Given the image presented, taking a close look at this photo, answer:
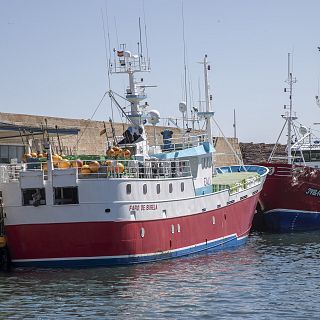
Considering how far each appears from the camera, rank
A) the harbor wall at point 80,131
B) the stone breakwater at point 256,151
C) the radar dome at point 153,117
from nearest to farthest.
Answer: the radar dome at point 153,117, the harbor wall at point 80,131, the stone breakwater at point 256,151

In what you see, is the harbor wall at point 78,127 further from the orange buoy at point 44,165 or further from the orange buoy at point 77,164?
the orange buoy at point 77,164

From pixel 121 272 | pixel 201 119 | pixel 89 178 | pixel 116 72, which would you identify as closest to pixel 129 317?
pixel 121 272

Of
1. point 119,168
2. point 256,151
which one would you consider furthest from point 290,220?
point 256,151

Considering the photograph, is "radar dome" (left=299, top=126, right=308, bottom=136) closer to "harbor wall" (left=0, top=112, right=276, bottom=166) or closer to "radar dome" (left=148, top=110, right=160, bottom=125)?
"harbor wall" (left=0, top=112, right=276, bottom=166)

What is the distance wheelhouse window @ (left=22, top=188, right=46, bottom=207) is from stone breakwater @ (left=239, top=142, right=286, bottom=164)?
190ft

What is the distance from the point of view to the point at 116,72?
113 feet

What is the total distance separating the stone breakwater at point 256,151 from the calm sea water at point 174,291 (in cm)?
5406

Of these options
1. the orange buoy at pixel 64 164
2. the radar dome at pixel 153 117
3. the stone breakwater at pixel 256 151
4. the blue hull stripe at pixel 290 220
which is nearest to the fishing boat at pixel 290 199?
the blue hull stripe at pixel 290 220

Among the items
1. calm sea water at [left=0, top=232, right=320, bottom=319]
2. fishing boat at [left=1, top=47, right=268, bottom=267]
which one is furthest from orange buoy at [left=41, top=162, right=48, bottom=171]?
calm sea water at [left=0, top=232, right=320, bottom=319]

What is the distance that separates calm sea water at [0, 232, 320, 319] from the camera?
69.5 feet

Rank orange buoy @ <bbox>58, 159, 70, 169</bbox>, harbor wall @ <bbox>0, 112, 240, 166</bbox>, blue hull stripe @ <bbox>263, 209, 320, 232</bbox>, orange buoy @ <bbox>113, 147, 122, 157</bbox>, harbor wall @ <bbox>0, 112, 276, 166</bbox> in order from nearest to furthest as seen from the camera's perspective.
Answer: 1. orange buoy @ <bbox>58, 159, 70, 169</bbox>
2. orange buoy @ <bbox>113, 147, 122, 157</bbox>
3. blue hull stripe @ <bbox>263, 209, 320, 232</bbox>
4. harbor wall @ <bbox>0, 112, 276, 166</bbox>
5. harbor wall @ <bbox>0, 112, 240, 166</bbox>

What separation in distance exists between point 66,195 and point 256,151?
62012 mm

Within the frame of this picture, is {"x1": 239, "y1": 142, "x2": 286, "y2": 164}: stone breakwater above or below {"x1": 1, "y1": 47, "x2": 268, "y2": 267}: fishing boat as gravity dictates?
above

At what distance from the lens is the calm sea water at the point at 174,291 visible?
21172 mm
